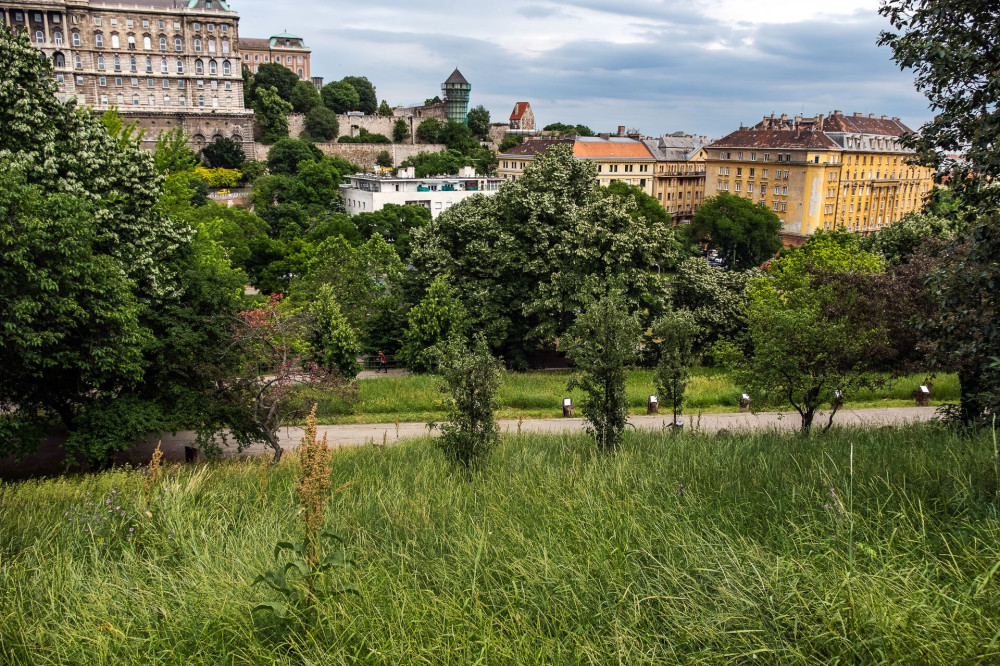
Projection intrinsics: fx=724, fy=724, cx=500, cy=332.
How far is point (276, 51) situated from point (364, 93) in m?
34.8

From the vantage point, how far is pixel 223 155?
269ft

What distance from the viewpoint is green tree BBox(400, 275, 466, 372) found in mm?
26016

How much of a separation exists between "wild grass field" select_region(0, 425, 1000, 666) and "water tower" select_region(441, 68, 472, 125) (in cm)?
11831

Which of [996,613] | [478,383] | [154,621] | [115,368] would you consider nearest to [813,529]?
[996,613]

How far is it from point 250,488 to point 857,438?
7939mm

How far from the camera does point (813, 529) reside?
498 cm

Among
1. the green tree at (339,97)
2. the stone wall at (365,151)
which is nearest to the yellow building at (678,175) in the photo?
the stone wall at (365,151)

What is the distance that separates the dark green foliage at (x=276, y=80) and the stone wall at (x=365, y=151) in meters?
15.2

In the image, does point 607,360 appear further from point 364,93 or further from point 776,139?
point 364,93

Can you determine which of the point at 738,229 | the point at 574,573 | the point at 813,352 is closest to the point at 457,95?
the point at 738,229

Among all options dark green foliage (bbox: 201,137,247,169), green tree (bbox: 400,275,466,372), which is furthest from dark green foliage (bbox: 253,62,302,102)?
green tree (bbox: 400,275,466,372)

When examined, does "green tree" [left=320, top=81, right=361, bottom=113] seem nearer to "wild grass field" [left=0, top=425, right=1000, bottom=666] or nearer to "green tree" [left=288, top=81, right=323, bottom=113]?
"green tree" [left=288, top=81, right=323, bottom=113]

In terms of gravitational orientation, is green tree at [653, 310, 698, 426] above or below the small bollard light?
above

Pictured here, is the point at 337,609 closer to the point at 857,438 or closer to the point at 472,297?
the point at 857,438
